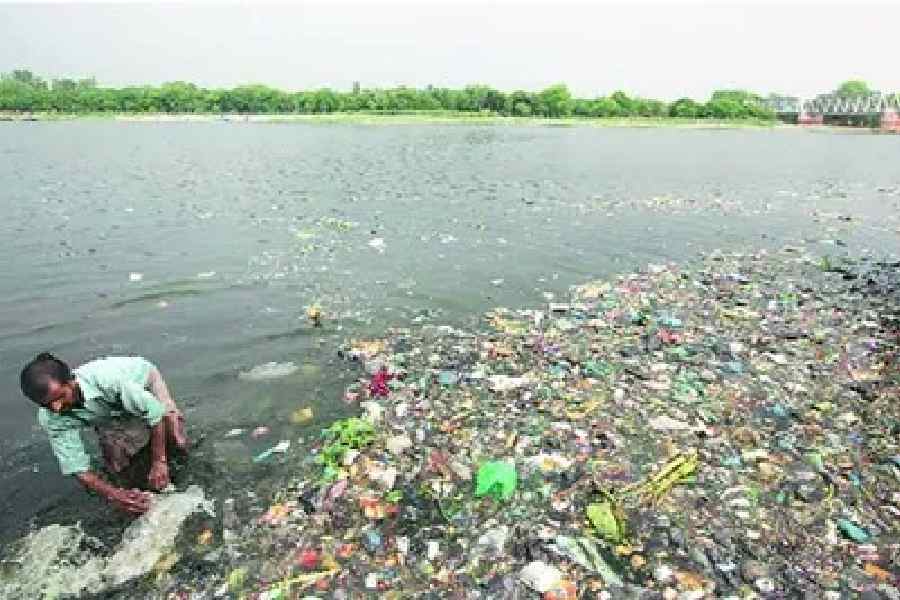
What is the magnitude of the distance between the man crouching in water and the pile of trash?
100 centimetres

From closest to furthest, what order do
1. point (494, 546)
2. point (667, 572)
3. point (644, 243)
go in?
1. point (667, 572)
2. point (494, 546)
3. point (644, 243)

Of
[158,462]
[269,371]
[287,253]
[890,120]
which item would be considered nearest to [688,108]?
[890,120]

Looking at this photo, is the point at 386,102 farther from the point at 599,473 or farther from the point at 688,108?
the point at 599,473

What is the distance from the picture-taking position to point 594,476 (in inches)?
223

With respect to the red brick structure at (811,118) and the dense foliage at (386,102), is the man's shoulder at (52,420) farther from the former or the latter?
the red brick structure at (811,118)

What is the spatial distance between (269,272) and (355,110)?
13386cm

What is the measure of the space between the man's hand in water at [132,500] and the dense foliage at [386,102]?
13669 cm

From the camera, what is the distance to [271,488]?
5777 millimetres

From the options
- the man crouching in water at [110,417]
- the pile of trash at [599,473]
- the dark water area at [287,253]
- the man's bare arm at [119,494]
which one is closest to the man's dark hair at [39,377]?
the man crouching in water at [110,417]

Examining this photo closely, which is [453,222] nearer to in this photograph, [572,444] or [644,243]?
[644,243]

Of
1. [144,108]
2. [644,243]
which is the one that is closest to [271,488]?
[644,243]

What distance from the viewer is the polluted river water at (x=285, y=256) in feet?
23.0

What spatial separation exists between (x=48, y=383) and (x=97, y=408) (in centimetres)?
81

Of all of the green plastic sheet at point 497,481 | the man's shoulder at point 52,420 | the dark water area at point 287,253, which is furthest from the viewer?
the dark water area at point 287,253
